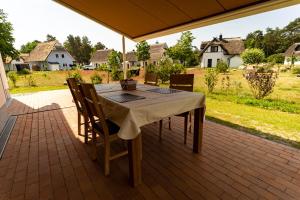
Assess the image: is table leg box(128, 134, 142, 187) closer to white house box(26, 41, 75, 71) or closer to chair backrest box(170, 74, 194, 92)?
chair backrest box(170, 74, 194, 92)

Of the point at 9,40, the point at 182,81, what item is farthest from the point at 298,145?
the point at 9,40

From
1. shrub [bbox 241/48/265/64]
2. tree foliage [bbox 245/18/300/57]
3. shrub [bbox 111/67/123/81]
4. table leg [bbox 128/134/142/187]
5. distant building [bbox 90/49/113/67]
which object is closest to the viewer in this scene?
table leg [bbox 128/134/142/187]

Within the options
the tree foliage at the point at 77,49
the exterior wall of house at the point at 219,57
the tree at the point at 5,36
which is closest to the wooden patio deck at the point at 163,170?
the tree at the point at 5,36

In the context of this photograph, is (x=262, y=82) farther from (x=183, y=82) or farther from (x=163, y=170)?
(x=163, y=170)

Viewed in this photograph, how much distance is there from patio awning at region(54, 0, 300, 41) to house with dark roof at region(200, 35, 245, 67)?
23845 mm

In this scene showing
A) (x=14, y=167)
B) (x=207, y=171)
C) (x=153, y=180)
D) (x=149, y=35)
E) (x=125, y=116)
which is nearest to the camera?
(x=125, y=116)

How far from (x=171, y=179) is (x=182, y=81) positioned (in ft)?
5.75

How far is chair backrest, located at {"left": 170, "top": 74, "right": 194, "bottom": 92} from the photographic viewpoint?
9.91 feet

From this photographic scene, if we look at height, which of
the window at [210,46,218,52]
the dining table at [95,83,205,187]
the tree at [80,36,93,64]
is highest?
the tree at [80,36,93,64]

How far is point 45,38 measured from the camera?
5378 cm

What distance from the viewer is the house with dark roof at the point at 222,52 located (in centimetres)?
2595

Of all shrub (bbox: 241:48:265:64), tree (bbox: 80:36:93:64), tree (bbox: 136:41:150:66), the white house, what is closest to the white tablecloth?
shrub (bbox: 241:48:265:64)

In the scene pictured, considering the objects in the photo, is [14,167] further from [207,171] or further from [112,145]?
[207,171]

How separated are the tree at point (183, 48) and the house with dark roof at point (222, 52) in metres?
3.26
